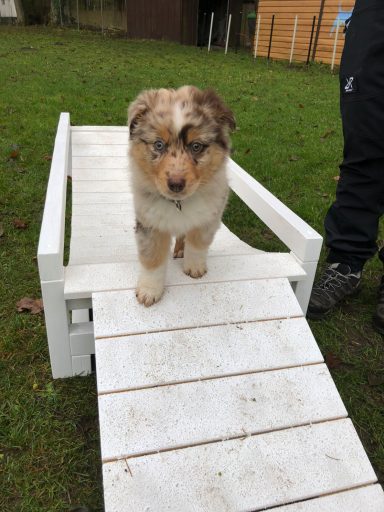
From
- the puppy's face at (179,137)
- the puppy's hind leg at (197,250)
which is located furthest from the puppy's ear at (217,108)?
the puppy's hind leg at (197,250)

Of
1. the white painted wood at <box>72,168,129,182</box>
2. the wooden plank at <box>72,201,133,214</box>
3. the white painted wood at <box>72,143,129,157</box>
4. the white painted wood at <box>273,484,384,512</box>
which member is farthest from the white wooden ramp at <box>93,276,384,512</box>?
the white painted wood at <box>72,143,129,157</box>

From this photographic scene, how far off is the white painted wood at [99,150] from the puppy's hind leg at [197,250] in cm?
291

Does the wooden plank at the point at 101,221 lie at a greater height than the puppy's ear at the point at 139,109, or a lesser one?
lesser

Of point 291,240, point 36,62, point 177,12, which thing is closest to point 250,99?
point 36,62

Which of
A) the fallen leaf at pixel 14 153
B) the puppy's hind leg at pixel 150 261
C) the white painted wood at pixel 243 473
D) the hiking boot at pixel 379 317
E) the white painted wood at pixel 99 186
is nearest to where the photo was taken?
the white painted wood at pixel 243 473

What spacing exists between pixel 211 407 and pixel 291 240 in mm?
1282

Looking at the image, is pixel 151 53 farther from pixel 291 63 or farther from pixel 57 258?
pixel 57 258

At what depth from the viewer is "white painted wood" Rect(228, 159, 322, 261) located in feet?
8.75

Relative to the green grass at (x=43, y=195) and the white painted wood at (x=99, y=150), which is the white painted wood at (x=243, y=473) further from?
the white painted wood at (x=99, y=150)

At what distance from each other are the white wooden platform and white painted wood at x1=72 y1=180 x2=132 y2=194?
52.4 inches

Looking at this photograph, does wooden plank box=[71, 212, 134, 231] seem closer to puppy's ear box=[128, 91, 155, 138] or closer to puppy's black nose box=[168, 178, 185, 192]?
puppy's ear box=[128, 91, 155, 138]

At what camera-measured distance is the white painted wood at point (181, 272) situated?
236 cm

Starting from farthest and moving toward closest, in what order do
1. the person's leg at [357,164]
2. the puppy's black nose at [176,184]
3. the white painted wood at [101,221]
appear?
the white painted wood at [101,221] → the person's leg at [357,164] → the puppy's black nose at [176,184]

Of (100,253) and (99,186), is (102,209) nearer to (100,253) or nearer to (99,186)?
(99,186)
